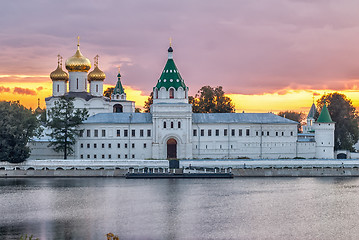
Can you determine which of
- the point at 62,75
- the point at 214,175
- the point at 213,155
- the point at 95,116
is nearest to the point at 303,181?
the point at 214,175

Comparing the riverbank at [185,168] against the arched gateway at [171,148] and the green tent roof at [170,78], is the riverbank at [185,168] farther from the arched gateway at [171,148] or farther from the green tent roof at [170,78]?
the green tent roof at [170,78]

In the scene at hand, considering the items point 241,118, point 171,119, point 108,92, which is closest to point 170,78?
point 171,119

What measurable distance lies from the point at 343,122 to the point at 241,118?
1173 centimetres

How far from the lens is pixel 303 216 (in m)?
34.3

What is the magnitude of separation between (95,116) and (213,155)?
1041 centimetres

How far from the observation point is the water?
30.4 meters

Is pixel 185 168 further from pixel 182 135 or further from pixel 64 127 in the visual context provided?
pixel 64 127

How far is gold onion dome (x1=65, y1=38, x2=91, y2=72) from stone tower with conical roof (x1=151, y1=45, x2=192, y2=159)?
10.4 meters

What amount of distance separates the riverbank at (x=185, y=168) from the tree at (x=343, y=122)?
384 inches

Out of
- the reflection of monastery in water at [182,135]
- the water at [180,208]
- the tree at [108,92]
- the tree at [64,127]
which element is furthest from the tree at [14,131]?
the tree at [108,92]

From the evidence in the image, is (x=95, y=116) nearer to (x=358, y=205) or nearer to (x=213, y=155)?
(x=213, y=155)

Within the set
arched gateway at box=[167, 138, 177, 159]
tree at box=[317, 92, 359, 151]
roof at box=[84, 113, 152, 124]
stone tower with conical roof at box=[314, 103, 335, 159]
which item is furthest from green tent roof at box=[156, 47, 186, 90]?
tree at box=[317, 92, 359, 151]

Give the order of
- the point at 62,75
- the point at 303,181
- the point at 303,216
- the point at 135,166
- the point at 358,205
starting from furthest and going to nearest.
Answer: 1. the point at 62,75
2. the point at 135,166
3. the point at 303,181
4. the point at 358,205
5. the point at 303,216

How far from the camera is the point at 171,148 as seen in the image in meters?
57.1
